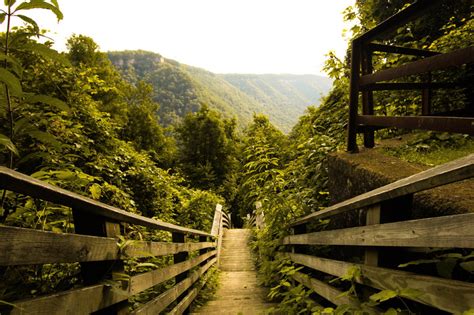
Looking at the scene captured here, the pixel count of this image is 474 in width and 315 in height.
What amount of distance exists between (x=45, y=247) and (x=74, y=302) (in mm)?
337

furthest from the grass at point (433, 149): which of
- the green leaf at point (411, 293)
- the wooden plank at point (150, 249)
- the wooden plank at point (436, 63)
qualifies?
the wooden plank at point (150, 249)

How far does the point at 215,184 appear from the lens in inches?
1166

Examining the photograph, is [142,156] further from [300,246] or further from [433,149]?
[433,149]

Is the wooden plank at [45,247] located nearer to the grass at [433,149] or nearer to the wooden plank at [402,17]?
the grass at [433,149]

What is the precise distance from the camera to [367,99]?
3805mm

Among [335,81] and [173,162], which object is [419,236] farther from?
[173,162]

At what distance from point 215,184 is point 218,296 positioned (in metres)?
24.5

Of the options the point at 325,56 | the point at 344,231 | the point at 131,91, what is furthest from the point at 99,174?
the point at 131,91

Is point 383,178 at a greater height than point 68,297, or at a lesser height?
greater

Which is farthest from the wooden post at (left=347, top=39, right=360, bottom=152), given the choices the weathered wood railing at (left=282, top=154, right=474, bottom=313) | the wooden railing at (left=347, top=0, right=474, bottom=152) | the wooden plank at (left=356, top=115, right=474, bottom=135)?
the weathered wood railing at (left=282, top=154, right=474, bottom=313)

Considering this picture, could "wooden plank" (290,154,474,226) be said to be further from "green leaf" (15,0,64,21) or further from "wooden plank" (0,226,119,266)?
"green leaf" (15,0,64,21)

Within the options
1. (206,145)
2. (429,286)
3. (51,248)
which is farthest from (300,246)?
(206,145)

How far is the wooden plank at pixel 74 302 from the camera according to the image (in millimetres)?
1139

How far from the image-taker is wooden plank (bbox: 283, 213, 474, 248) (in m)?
1.21
